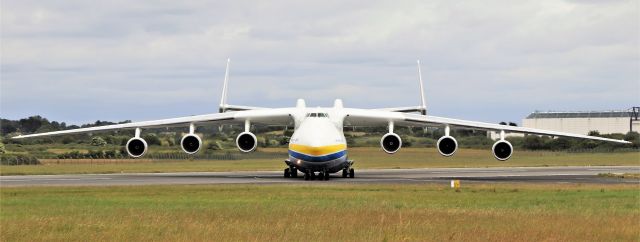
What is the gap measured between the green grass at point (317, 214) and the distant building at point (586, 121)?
8577 centimetres

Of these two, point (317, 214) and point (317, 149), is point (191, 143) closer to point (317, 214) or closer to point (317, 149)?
point (317, 149)

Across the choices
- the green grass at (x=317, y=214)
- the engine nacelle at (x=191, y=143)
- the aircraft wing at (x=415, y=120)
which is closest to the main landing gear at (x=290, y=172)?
the aircraft wing at (x=415, y=120)

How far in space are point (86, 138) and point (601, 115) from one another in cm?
7050

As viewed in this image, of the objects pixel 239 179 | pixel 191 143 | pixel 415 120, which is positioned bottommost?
pixel 239 179

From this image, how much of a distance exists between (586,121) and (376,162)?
236 ft

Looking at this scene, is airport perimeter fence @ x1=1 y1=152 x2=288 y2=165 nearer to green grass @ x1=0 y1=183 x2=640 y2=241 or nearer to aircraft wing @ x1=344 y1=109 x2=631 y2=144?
aircraft wing @ x1=344 y1=109 x2=631 y2=144

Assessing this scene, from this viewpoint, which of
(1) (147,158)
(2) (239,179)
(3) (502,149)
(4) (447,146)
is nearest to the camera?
(2) (239,179)

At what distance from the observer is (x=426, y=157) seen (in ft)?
176

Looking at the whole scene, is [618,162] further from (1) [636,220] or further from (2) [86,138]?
(1) [636,220]

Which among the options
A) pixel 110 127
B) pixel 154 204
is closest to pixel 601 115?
pixel 110 127

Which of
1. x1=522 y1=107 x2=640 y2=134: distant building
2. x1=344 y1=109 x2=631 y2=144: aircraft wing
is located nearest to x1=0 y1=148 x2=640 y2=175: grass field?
x1=344 y1=109 x2=631 y2=144: aircraft wing

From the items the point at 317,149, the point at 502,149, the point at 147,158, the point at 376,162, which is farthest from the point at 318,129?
the point at 147,158

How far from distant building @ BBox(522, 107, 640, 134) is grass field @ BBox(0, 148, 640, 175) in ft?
175

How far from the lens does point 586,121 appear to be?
118m
